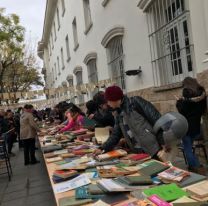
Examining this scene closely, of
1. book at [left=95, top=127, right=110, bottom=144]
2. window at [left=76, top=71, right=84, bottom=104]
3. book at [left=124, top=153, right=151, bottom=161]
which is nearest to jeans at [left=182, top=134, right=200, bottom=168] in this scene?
book at [left=95, top=127, right=110, bottom=144]

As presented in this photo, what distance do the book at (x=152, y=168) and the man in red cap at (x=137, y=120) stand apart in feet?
1.13

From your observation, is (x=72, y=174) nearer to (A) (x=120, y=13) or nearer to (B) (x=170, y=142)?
(B) (x=170, y=142)

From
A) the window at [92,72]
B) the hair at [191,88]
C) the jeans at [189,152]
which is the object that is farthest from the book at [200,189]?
the window at [92,72]

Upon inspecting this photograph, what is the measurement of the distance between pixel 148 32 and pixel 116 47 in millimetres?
2973

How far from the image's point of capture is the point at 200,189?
100 inches

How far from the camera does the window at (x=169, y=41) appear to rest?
23.2ft

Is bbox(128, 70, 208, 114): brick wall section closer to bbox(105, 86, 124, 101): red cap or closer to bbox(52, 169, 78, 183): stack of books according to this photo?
bbox(105, 86, 124, 101): red cap

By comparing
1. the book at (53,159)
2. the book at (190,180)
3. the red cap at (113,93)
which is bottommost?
the book at (190,180)

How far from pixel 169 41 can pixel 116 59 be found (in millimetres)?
3809

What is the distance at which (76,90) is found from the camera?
45.7 ft

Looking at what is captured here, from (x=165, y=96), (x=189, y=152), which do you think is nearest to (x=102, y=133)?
(x=189, y=152)

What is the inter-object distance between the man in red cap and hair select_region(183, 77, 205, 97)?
1.81 meters

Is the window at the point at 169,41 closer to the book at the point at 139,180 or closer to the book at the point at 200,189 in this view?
the book at the point at 139,180

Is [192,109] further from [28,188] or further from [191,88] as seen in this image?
[28,188]
